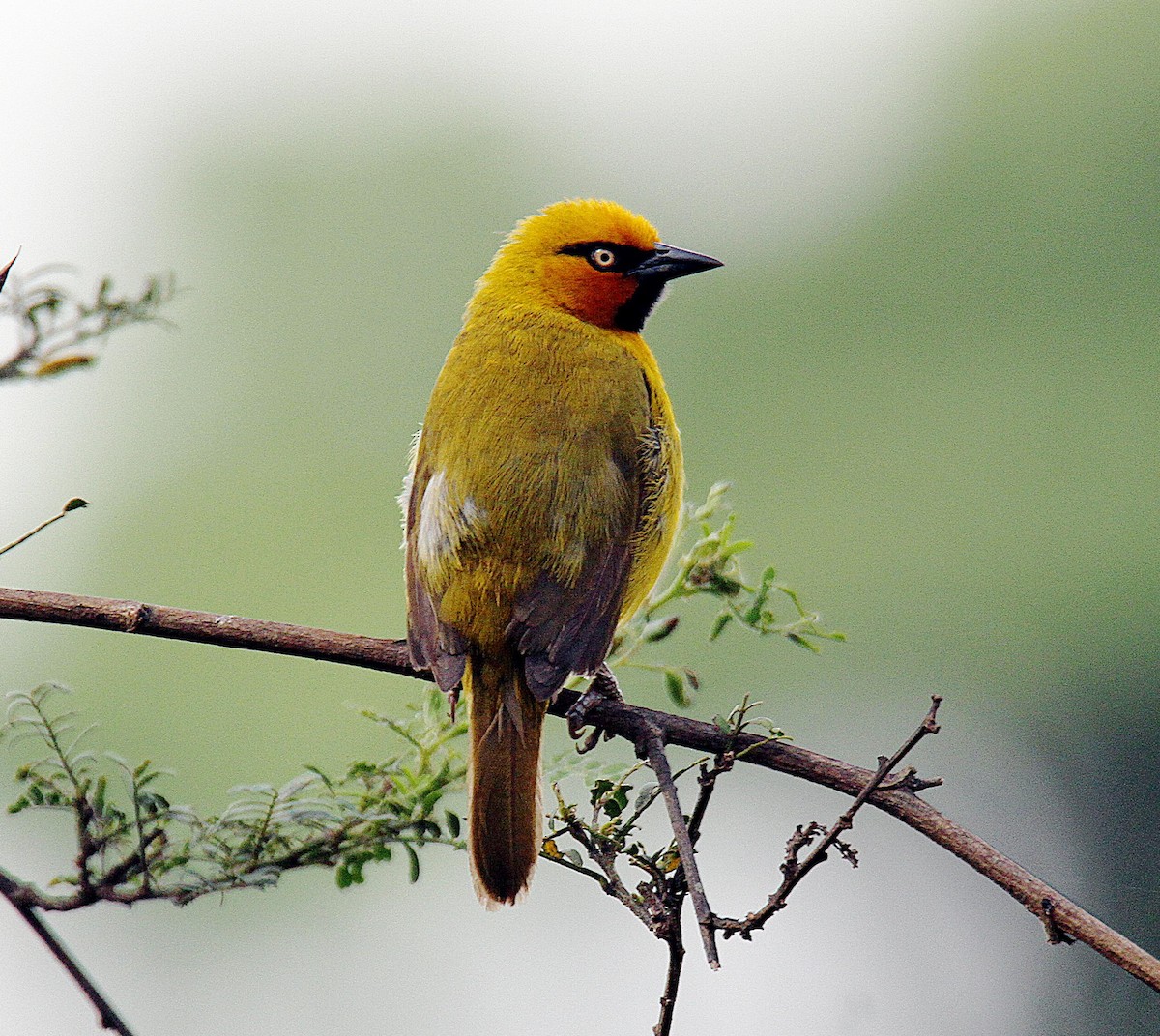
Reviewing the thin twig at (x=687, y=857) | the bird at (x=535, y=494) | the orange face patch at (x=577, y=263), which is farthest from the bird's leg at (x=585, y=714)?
the orange face patch at (x=577, y=263)

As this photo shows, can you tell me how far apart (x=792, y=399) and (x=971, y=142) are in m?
3.01

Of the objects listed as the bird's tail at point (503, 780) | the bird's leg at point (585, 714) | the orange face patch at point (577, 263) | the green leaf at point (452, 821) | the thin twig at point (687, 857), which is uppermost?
the orange face patch at point (577, 263)

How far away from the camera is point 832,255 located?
846cm

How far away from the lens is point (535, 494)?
2562 mm

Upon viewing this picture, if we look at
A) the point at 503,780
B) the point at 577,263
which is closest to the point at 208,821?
the point at 503,780

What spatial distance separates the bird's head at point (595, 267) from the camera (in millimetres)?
3143

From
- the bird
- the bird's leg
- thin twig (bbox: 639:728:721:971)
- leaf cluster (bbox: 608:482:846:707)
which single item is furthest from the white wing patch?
thin twig (bbox: 639:728:721:971)

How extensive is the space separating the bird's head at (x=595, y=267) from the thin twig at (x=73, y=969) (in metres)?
2.06

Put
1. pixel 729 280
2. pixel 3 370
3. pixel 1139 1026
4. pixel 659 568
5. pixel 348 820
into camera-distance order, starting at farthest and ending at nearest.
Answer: pixel 729 280 < pixel 659 568 < pixel 1139 1026 < pixel 348 820 < pixel 3 370

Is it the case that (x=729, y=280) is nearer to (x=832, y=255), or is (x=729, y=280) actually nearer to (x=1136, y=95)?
(x=832, y=255)

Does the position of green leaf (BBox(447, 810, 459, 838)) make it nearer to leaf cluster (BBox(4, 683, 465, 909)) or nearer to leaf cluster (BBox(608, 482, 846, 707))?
leaf cluster (BBox(4, 683, 465, 909))

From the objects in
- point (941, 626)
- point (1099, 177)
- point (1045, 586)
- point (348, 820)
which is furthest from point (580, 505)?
point (1099, 177)

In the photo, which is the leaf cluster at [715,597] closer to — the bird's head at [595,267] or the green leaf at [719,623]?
the green leaf at [719,623]

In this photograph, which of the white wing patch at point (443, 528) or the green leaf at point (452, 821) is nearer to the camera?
the green leaf at point (452, 821)
